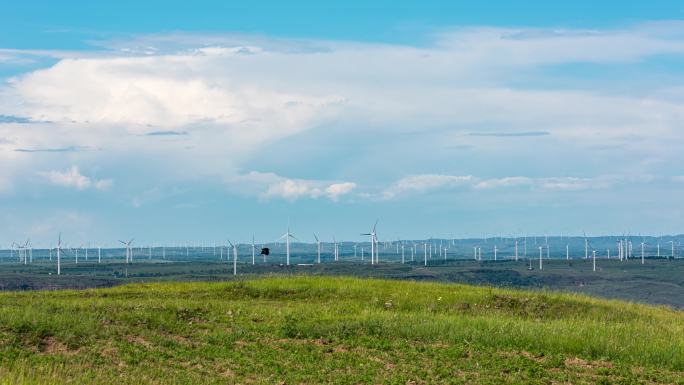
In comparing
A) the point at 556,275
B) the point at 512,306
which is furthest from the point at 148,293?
the point at 556,275

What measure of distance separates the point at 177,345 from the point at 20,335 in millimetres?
4874

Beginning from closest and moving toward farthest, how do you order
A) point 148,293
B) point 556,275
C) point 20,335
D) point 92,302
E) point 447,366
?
point 447,366 → point 20,335 → point 92,302 → point 148,293 → point 556,275

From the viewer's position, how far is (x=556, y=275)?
17200 cm

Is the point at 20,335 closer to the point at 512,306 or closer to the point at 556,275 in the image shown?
the point at 512,306

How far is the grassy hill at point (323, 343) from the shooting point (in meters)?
25.1

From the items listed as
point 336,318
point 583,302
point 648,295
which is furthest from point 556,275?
point 336,318

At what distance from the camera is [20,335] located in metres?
28.2

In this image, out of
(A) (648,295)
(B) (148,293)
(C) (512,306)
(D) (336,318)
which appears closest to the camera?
(D) (336,318)

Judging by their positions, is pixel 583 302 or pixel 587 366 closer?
pixel 587 366

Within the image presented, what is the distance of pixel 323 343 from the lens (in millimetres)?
29234

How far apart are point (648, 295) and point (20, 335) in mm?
112189

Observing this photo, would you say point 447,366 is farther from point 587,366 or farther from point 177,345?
point 177,345

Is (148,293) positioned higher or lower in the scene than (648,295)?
higher

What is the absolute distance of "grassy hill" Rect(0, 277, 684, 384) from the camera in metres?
25.1
